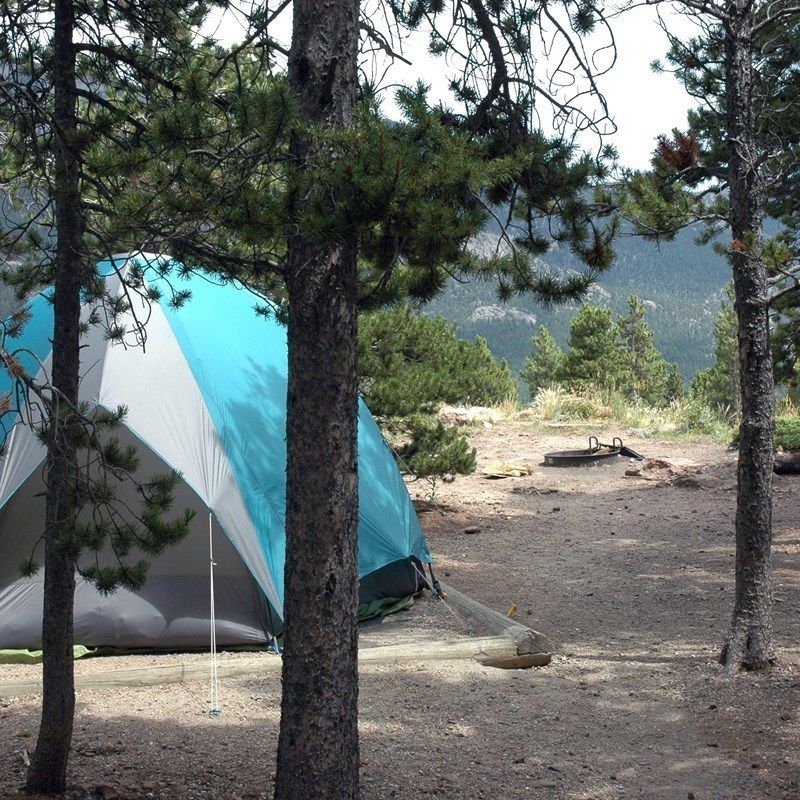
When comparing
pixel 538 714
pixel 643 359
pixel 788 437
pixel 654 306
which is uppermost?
pixel 654 306

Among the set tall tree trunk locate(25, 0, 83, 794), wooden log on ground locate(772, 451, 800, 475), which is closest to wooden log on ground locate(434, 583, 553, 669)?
tall tree trunk locate(25, 0, 83, 794)

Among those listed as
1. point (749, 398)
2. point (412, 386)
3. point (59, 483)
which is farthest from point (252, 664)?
point (412, 386)

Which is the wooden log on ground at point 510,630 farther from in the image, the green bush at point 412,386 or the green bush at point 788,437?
the green bush at point 788,437

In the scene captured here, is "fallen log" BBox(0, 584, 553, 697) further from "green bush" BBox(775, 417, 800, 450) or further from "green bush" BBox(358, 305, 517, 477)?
"green bush" BBox(775, 417, 800, 450)

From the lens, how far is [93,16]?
14.5ft

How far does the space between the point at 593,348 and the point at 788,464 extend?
18554mm

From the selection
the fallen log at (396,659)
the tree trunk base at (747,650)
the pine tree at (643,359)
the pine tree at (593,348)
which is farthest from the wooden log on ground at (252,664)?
the pine tree at (643,359)

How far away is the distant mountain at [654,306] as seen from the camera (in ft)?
410

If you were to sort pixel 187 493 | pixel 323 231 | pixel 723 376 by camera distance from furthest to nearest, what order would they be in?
pixel 723 376, pixel 187 493, pixel 323 231

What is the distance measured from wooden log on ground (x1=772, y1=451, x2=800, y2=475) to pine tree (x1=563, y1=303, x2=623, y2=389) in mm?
17501

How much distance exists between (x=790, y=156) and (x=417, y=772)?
516 cm

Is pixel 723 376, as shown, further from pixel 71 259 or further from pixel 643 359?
pixel 71 259

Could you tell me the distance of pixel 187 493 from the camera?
686cm

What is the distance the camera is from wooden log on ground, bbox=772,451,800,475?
1341cm
